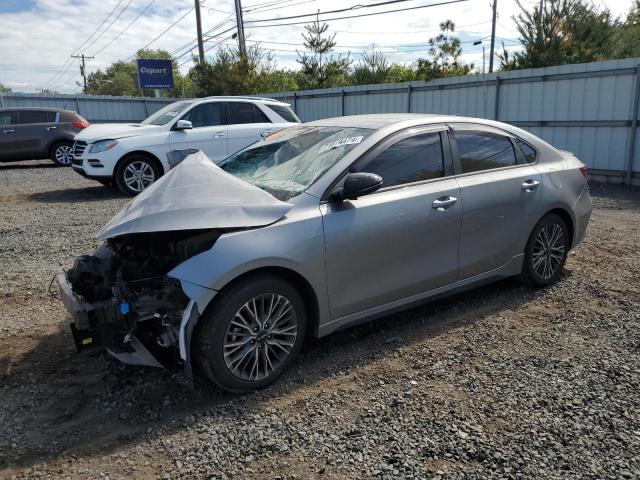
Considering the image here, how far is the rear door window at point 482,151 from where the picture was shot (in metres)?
4.46

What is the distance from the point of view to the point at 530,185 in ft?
15.5

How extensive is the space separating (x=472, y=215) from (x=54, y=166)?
15811mm

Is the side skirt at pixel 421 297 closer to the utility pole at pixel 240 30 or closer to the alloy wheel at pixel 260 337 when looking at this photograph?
the alloy wheel at pixel 260 337

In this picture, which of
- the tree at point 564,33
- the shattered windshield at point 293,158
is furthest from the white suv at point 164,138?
the tree at point 564,33

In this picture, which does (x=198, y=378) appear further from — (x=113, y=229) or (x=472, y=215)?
(x=472, y=215)

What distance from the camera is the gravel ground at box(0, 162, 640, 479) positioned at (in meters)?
2.74

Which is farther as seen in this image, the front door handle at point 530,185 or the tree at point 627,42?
the tree at point 627,42

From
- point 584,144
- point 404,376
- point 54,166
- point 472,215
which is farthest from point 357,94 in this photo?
point 404,376

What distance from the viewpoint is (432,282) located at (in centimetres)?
416

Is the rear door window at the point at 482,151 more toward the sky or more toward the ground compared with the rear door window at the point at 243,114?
more toward the ground

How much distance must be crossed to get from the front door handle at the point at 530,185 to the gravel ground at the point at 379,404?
99cm

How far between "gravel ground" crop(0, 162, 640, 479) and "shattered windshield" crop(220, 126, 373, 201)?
125cm

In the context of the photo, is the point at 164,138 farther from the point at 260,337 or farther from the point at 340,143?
the point at 260,337

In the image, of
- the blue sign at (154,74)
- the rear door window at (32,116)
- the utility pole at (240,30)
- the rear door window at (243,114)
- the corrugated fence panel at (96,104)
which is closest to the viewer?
the rear door window at (243,114)
